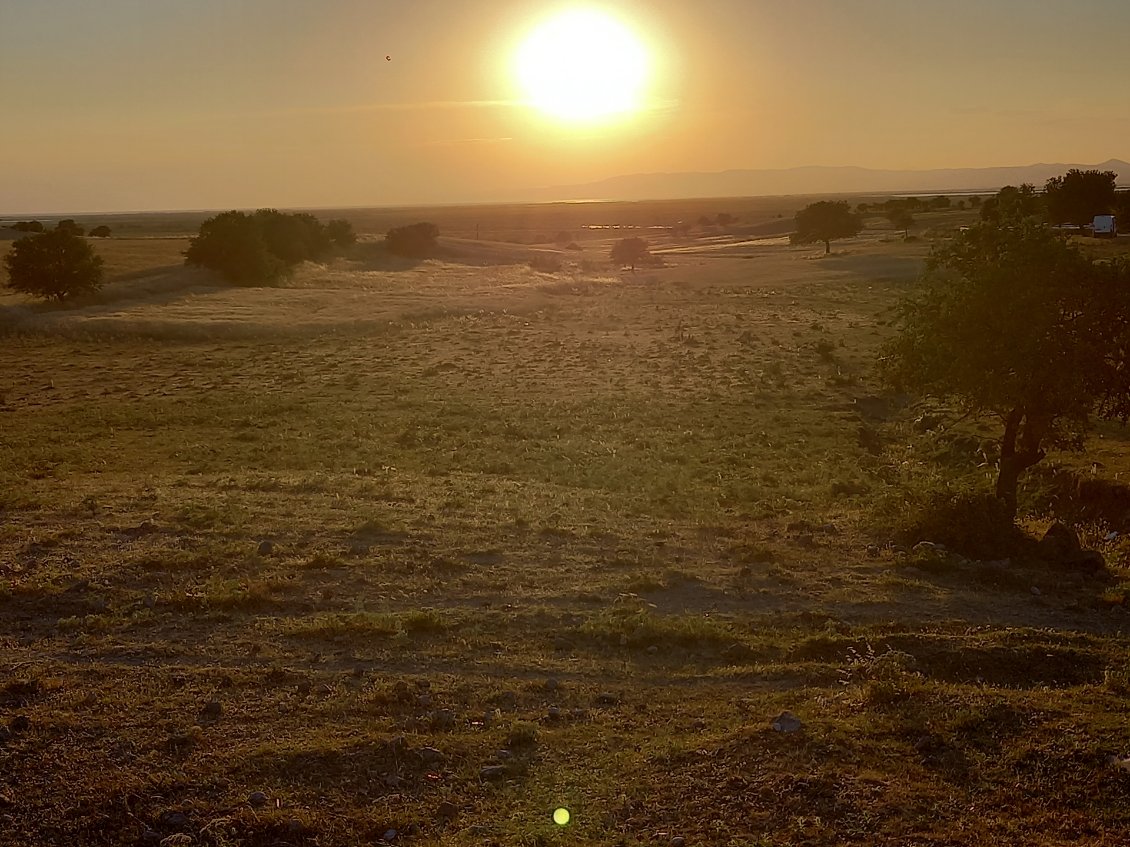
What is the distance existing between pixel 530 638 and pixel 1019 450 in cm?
1075

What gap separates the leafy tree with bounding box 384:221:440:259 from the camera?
342 feet

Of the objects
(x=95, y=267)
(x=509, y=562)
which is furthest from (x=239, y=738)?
(x=95, y=267)

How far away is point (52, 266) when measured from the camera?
172 feet

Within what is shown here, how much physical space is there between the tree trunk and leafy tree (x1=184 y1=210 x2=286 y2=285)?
62.4 m

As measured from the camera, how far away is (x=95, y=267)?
2148 inches

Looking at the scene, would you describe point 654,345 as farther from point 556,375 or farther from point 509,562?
point 509,562

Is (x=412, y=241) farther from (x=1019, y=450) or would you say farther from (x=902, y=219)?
(x=1019, y=450)

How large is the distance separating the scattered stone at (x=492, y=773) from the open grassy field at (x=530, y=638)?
0.02m

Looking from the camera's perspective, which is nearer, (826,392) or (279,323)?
(826,392)

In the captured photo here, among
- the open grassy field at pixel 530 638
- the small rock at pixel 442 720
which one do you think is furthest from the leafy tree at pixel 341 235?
the small rock at pixel 442 720

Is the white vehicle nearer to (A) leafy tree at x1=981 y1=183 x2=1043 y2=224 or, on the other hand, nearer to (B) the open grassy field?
(B) the open grassy field

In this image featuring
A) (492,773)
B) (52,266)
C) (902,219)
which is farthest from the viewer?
(902,219)

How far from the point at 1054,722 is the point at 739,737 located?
9.02 ft

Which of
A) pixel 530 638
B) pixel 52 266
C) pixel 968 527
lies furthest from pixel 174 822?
pixel 52 266
